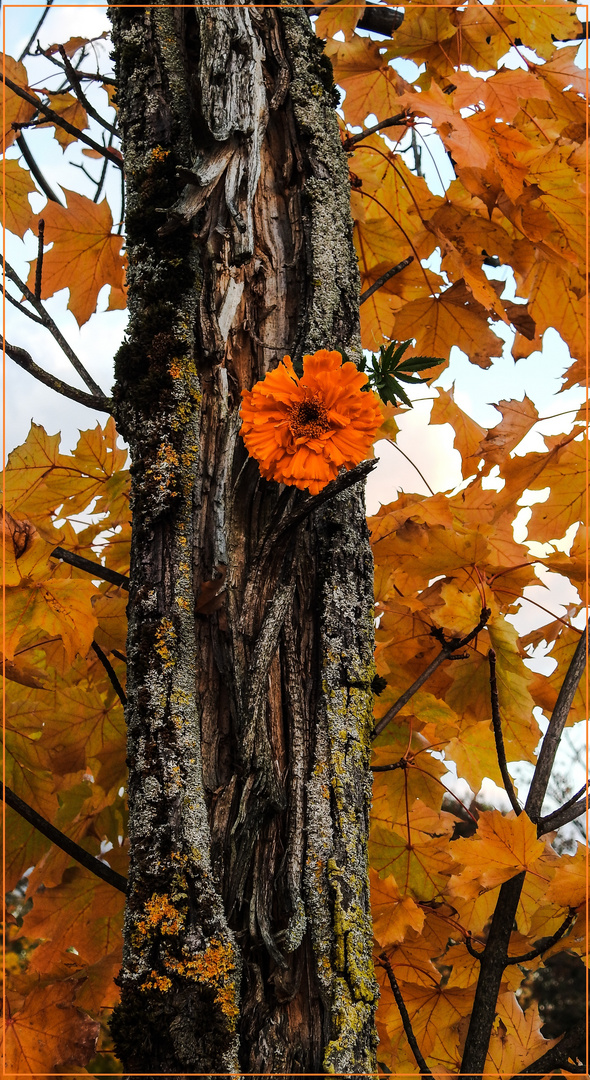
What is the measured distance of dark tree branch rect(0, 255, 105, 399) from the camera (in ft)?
4.69

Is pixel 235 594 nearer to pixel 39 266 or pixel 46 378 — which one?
pixel 46 378

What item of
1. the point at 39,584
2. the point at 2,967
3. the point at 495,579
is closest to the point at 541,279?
the point at 495,579

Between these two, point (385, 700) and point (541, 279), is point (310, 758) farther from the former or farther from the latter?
point (541, 279)

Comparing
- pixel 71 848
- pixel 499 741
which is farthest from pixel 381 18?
pixel 71 848

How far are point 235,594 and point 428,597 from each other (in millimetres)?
724

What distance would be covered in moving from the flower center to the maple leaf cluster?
0.55 m

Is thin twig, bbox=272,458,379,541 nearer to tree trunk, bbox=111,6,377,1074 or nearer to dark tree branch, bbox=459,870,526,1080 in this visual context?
tree trunk, bbox=111,6,377,1074

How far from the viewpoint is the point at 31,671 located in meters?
1.43

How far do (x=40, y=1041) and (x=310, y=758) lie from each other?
821mm

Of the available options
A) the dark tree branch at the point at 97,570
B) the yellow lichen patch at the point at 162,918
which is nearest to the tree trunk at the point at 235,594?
the yellow lichen patch at the point at 162,918

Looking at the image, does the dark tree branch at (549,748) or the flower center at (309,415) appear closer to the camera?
the flower center at (309,415)

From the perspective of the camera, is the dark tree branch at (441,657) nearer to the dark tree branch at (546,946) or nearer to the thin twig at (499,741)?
the thin twig at (499,741)

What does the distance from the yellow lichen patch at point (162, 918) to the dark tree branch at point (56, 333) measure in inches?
34.9

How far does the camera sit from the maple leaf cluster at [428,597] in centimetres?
143
